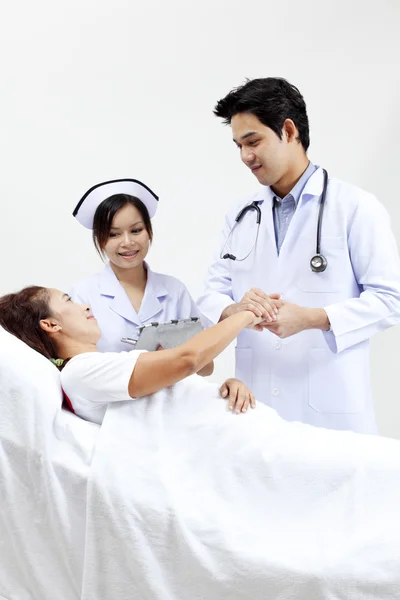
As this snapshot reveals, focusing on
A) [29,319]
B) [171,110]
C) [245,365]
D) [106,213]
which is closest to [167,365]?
[29,319]

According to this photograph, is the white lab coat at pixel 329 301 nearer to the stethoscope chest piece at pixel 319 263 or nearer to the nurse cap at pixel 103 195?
the stethoscope chest piece at pixel 319 263

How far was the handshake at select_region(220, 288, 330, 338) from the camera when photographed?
2.07 meters

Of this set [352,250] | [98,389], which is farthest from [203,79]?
[98,389]

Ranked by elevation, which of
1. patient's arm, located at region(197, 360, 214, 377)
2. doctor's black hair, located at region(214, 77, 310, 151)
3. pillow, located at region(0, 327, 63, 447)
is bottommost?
pillow, located at region(0, 327, 63, 447)

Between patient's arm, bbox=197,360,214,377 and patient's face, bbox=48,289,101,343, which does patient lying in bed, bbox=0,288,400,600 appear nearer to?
patient's face, bbox=48,289,101,343

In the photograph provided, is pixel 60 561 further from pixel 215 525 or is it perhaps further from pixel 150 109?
pixel 150 109

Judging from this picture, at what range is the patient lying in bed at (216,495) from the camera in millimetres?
1581

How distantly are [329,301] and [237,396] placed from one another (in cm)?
44

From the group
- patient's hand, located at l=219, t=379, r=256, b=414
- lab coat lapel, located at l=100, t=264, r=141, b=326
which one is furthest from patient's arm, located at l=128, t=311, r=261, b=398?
lab coat lapel, located at l=100, t=264, r=141, b=326

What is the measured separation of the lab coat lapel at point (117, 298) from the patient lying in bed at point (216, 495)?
A: 56 cm

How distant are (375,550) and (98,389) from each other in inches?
28.4

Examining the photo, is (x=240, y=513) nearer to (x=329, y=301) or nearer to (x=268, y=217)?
(x=329, y=301)

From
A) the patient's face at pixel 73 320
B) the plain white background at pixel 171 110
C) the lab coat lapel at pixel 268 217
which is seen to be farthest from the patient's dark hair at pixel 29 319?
the plain white background at pixel 171 110

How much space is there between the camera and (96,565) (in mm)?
1717
